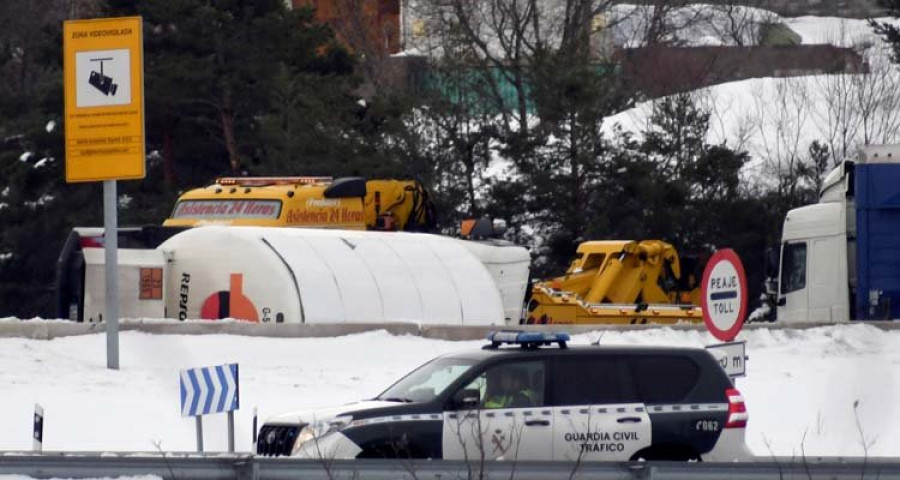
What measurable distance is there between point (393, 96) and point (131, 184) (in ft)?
25.9

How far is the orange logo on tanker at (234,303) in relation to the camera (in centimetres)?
2456

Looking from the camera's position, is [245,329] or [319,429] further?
[245,329]

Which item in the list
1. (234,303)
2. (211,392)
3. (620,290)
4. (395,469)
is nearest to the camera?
(395,469)

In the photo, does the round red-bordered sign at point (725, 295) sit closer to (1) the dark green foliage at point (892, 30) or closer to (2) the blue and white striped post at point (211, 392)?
(2) the blue and white striped post at point (211, 392)

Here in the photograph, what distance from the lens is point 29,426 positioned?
17500 mm

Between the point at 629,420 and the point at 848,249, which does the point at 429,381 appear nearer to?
the point at 629,420

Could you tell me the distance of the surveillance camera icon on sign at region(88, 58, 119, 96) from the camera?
20.6 m

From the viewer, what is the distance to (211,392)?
15.0 m

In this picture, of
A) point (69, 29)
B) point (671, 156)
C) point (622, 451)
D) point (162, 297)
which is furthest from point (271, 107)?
point (622, 451)

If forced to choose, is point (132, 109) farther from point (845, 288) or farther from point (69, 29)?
point (845, 288)

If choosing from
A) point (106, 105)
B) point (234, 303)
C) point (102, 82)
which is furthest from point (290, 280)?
point (102, 82)

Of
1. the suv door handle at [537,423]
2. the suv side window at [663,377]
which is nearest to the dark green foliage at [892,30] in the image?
the suv side window at [663,377]

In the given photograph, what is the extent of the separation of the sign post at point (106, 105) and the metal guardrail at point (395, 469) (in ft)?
33.8

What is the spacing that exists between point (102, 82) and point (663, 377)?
31.4 ft
